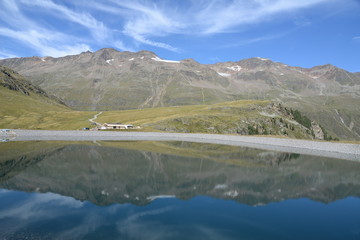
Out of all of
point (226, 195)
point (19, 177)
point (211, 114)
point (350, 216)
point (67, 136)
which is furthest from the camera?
point (211, 114)

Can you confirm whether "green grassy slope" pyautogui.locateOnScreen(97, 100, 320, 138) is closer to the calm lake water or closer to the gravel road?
the gravel road

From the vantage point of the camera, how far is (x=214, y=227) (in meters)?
20.6

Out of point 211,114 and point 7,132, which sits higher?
point 211,114

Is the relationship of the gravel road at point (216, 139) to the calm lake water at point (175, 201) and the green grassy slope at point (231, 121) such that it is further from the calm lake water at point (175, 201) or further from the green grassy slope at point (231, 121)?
the calm lake water at point (175, 201)

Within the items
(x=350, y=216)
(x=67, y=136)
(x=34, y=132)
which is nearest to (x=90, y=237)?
(x=350, y=216)

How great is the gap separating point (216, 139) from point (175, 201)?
8074cm

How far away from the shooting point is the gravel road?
7462 centimetres

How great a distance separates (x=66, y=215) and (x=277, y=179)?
2695 centimetres

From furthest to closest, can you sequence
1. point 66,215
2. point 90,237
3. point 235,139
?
point 235,139
point 66,215
point 90,237

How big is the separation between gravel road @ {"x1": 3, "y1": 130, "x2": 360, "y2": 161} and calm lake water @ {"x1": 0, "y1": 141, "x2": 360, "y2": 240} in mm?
31291

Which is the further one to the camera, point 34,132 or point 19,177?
point 34,132

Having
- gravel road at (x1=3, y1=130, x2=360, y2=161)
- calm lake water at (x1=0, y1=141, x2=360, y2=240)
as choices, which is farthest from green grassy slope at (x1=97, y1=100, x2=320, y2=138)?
calm lake water at (x1=0, y1=141, x2=360, y2=240)

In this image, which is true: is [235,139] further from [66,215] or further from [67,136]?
[66,215]

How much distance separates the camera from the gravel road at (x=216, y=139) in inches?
2938
